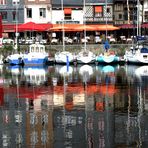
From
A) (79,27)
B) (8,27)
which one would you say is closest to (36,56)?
(79,27)

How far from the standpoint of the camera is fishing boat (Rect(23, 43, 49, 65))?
8250 cm

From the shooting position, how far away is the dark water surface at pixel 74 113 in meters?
26.3

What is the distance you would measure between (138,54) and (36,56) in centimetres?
1420

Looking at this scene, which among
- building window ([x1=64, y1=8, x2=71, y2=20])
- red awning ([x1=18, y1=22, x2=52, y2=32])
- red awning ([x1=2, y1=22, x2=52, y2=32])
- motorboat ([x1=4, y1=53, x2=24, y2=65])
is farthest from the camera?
building window ([x1=64, y1=8, x2=71, y2=20])

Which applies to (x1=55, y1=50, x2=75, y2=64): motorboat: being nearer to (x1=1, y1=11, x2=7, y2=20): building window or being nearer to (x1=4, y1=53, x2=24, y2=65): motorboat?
(x1=4, y1=53, x2=24, y2=65): motorboat

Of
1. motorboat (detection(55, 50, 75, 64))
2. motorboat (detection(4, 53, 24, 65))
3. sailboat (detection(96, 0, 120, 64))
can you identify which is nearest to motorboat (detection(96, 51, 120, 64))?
sailboat (detection(96, 0, 120, 64))

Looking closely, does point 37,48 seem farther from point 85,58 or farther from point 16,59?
point 85,58

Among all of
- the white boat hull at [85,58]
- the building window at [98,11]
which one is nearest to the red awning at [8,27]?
the building window at [98,11]

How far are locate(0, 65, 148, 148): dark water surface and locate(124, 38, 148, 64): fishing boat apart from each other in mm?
24164

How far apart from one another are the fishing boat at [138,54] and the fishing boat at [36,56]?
11713mm

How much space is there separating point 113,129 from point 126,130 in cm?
63

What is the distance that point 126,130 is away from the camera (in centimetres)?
2828

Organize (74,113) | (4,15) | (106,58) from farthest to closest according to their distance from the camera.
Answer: (4,15) < (106,58) < (74,113)

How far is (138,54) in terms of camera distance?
8088 cm
